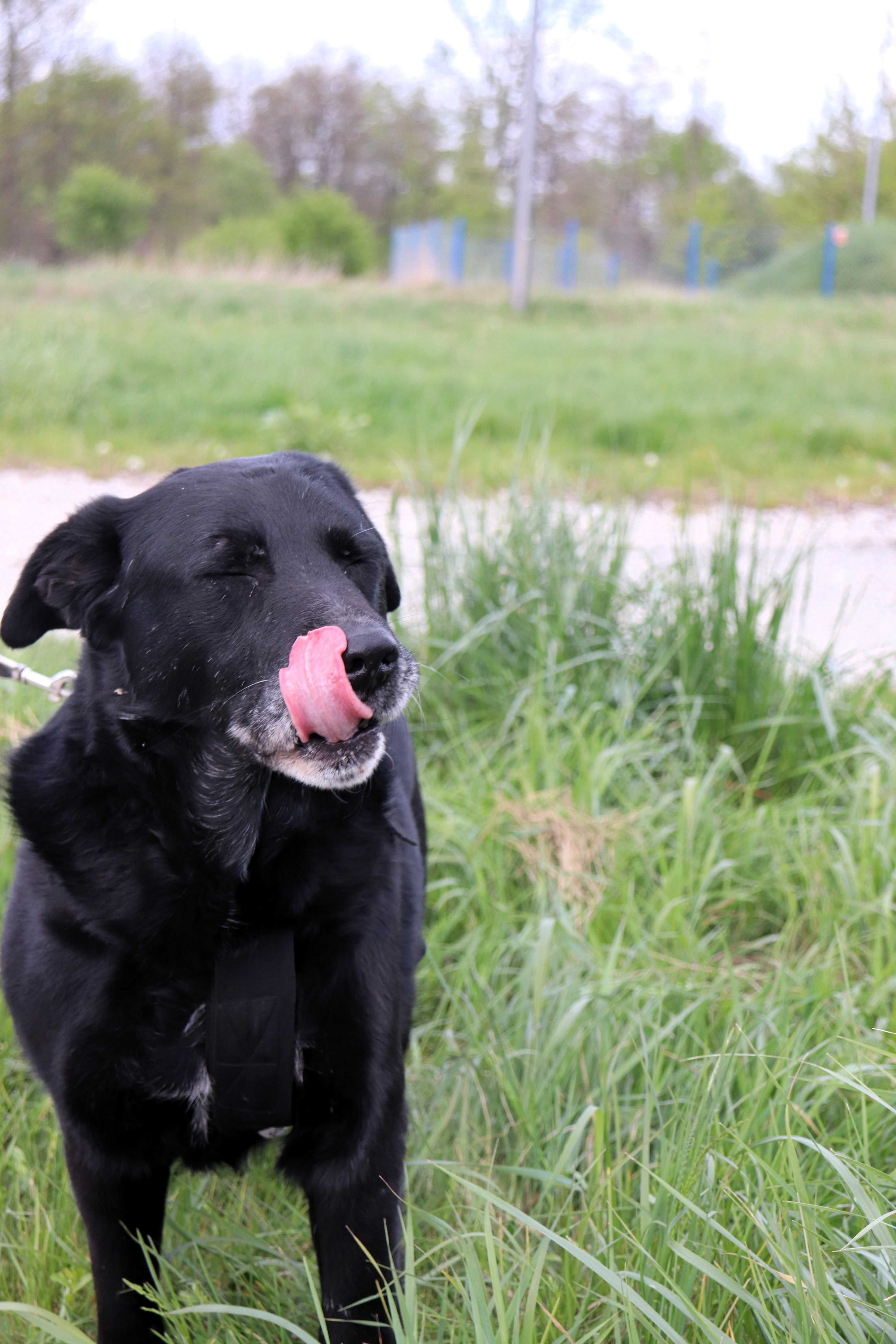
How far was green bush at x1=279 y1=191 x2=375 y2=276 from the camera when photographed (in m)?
28.7

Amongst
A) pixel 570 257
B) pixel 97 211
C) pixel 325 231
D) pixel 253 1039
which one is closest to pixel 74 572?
pixel 253 1039

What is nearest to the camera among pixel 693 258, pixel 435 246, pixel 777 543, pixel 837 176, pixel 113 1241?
pixel 113 1241

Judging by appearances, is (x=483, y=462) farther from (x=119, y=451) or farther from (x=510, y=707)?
(x=510, y=707)

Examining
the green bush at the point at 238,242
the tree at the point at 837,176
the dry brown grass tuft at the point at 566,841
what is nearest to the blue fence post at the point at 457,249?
the green bush at the point at 238,242

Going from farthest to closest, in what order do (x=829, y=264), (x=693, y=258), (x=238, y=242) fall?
(x=238, y=242) → (x=693, y=258) → (x=829, y=264)

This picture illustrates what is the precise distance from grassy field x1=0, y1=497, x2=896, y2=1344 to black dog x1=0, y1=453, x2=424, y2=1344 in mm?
134

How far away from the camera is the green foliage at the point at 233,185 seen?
123ft

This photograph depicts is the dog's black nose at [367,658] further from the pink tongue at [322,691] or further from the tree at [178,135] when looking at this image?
the tree at [178,135]

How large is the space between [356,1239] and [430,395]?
752 centimetres

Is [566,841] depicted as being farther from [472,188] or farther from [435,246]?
[472,188]

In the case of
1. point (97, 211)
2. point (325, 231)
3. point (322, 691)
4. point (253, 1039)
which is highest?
point (97, 211)

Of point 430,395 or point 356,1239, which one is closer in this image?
point 356,1239

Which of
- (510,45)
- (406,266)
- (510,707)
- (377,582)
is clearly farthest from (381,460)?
(406,266)

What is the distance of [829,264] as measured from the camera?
25.6 meters
